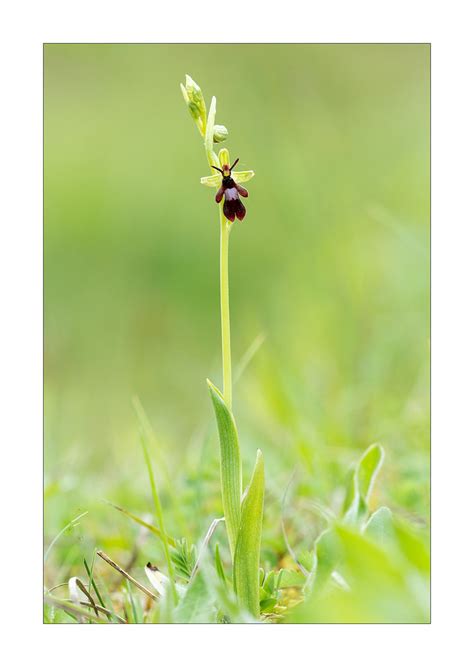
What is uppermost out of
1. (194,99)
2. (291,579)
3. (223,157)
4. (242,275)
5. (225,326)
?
(194,99)

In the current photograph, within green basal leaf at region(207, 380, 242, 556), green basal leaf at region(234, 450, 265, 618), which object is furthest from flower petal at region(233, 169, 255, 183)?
green basal leaf at region(234, 450, 265, 618)

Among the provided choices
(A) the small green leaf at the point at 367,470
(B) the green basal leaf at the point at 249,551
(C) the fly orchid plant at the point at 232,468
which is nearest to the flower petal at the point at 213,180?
(C) the fly orchid plant at the point at 232,468

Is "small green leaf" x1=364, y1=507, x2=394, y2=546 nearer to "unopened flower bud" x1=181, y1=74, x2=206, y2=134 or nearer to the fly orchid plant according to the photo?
the fly orchid plant

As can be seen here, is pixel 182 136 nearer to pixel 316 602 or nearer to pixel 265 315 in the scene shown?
pixel 265 315

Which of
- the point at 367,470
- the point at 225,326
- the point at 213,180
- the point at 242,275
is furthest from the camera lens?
the point at 242,275

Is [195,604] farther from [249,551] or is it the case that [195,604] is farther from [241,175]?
[241,175]

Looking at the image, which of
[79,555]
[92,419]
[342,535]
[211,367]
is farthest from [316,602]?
[211,367]

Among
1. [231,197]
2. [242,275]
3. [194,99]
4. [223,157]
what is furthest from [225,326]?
[242,275]
